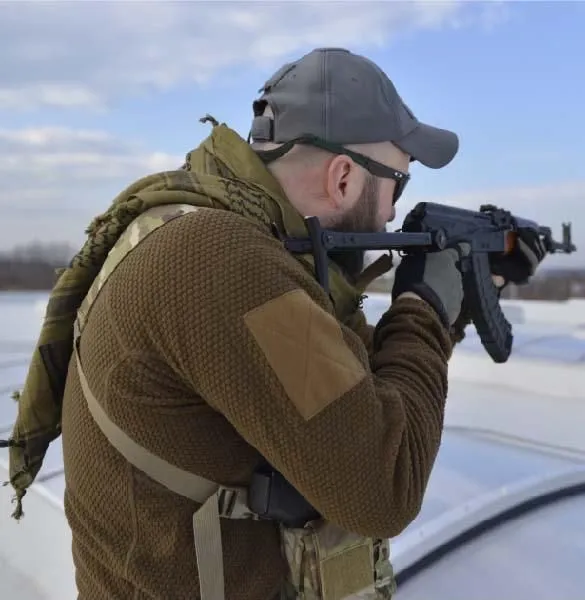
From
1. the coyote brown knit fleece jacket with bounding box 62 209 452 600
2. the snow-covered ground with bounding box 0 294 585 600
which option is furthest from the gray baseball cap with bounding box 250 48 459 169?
the snow-covered ground with bounding box 0 294 585 600

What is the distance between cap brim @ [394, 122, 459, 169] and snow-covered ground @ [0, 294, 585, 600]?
87 centimetres

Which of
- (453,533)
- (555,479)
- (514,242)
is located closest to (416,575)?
(453,533)

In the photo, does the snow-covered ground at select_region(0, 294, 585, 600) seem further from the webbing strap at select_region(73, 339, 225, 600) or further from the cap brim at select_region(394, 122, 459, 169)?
the cap brim at select_region(394, 122, 459, 169)

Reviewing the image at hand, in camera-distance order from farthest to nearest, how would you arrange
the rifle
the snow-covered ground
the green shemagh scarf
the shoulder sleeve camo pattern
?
the snow-covered ground < the rifle < the green shemagh scarf < the shoulder sleeve camo pattern

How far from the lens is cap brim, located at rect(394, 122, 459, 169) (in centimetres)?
117

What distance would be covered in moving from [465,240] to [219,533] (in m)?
0.87

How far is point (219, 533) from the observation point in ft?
2.92

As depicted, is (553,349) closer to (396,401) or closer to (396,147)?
(396,147)

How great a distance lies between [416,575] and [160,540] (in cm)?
81

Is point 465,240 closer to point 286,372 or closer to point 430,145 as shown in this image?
point 430,145

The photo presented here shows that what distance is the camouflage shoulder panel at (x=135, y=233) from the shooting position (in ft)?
2.75

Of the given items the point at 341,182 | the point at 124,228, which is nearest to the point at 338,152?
the point at 341,182

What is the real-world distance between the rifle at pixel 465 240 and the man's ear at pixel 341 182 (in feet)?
0.17

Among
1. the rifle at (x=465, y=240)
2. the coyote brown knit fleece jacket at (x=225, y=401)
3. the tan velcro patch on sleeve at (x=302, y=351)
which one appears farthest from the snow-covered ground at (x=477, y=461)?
the tan velcro patch on sleeve at (x=302, y=351)
